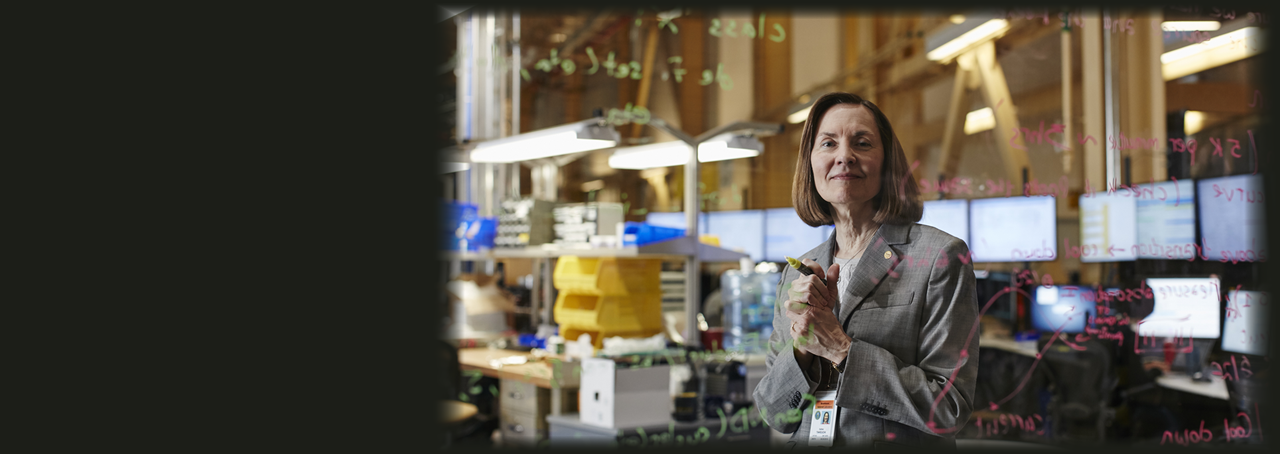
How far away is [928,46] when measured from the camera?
12.0 ft

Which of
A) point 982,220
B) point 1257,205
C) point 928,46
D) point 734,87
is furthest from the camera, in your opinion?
point 734,87

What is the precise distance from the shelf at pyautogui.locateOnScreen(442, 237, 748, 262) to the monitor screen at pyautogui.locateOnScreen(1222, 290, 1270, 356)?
6.17 feet

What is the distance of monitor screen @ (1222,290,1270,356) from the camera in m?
2.55

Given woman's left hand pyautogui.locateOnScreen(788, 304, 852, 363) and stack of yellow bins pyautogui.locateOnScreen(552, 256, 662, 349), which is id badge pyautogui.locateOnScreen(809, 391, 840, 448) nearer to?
woman's left hand pyautogui.locateOnScreen(788, 304, 852, 363)

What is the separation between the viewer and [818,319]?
1.45 m

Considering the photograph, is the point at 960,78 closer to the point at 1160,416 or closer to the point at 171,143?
the point at 1160,416

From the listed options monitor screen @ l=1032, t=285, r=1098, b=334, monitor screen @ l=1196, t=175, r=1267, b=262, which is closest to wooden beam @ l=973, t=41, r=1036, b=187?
monitor screen @ l=1196, t=175, r=1267, b=262

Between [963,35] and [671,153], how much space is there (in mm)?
1391

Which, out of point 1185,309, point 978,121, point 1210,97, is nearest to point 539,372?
point 978,121

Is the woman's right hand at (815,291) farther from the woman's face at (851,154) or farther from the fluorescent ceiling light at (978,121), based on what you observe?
the fluorescent ceiling light at (978,121)

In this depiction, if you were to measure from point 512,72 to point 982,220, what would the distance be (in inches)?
82.4

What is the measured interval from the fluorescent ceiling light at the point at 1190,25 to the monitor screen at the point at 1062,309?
107cm

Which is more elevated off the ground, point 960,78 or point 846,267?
point 960,78

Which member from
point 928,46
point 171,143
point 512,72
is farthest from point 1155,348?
point 171,143
